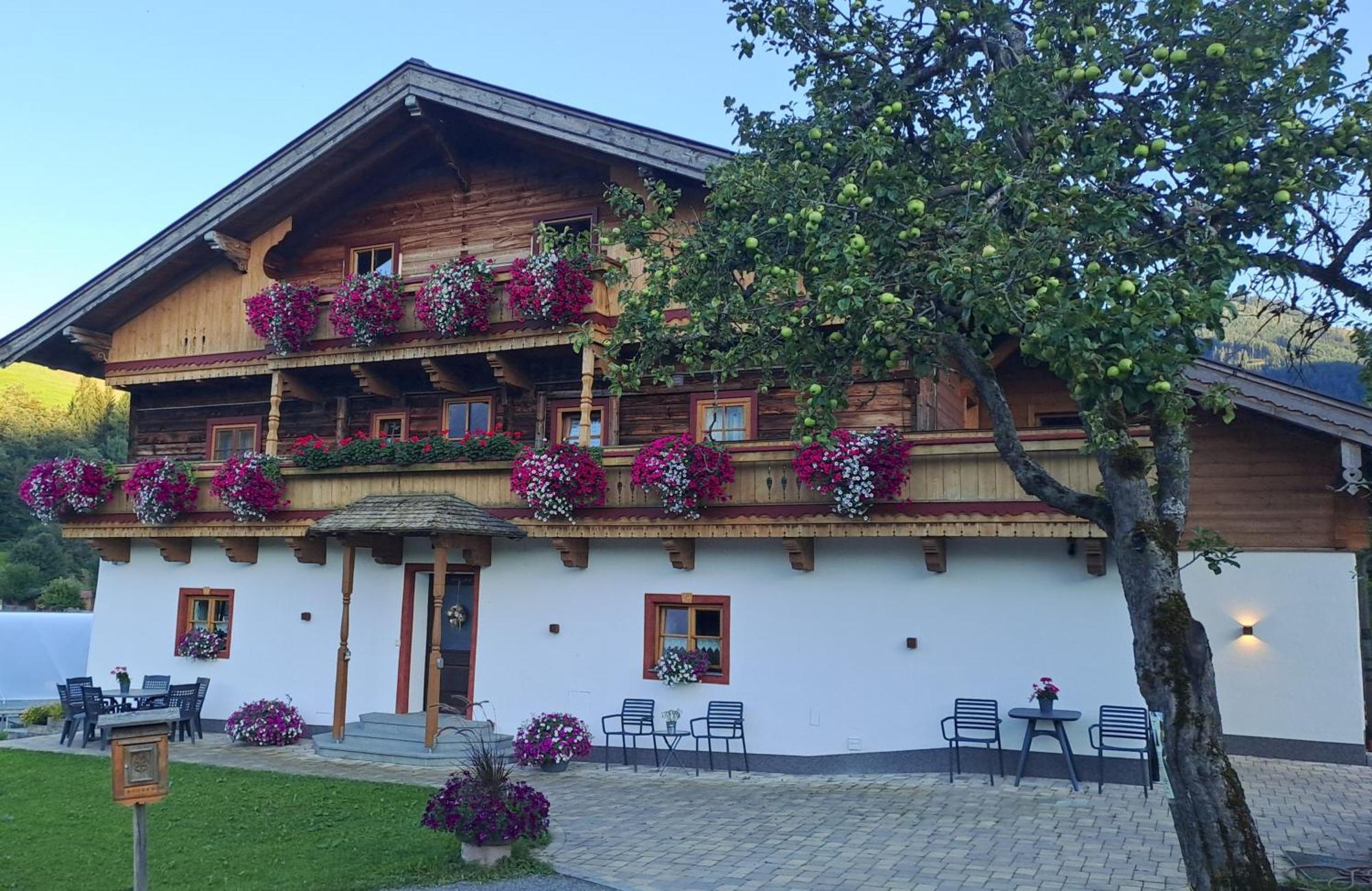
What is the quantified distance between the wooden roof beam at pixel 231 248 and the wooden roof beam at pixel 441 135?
3.99 metres

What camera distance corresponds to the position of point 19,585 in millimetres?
41875

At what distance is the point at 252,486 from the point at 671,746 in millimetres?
7776

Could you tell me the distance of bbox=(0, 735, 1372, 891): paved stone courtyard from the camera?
916 cm

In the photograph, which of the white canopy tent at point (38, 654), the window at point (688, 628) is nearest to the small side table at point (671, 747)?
the window at point (688, 628)

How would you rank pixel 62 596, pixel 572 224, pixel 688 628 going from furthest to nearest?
pixel 62 596, pixel 572 224, pixel 688 628

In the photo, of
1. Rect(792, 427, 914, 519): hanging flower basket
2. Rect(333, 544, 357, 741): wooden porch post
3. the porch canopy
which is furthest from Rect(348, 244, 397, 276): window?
Rect(792, 427, 914, 519): hanging flower basket

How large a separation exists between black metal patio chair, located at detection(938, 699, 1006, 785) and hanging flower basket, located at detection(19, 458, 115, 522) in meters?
14.4

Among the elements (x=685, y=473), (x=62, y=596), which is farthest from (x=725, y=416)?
(x=62, y=596)

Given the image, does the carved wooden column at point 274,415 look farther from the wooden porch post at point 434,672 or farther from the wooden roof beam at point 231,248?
the wooden porch post at point 434,672

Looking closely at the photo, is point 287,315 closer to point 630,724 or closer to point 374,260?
point 374,260

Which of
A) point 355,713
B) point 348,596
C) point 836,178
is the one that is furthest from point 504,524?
point 836,178

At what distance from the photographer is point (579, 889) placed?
8766mm

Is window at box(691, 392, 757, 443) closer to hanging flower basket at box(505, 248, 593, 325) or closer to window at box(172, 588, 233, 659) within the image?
hanging flower basket at box(505, 248, 593, 325)

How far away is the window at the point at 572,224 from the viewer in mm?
17859
